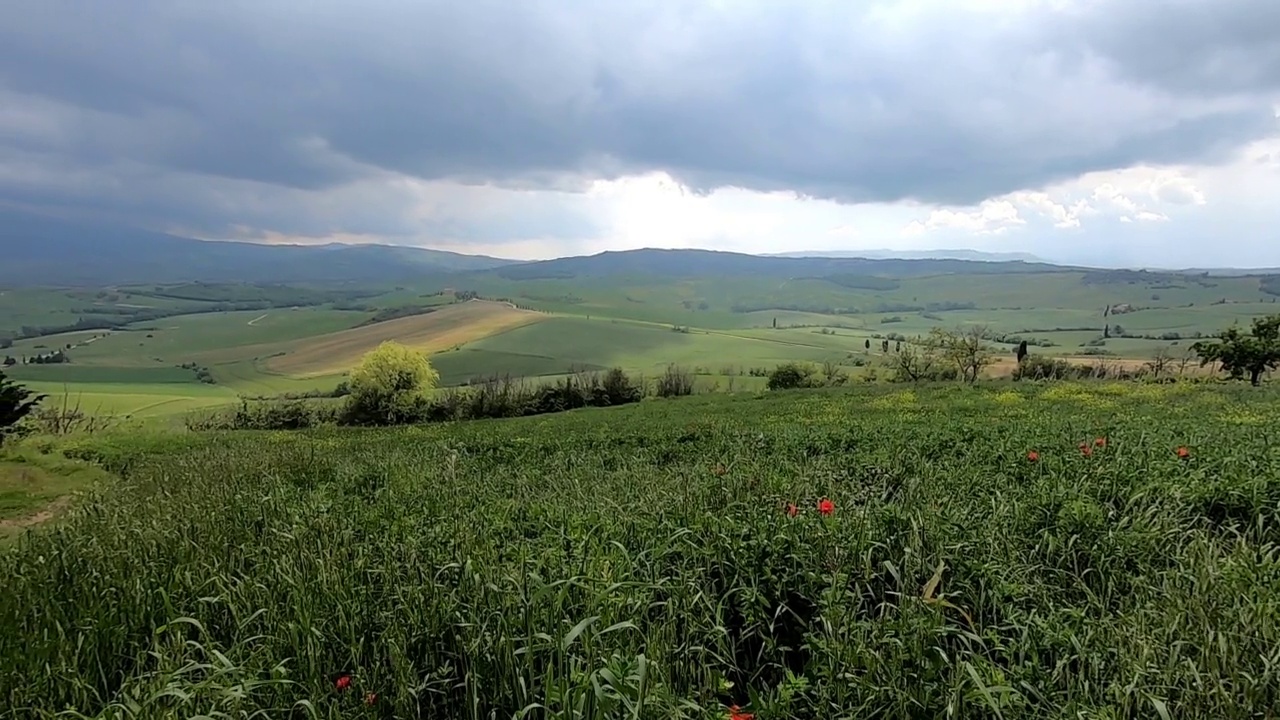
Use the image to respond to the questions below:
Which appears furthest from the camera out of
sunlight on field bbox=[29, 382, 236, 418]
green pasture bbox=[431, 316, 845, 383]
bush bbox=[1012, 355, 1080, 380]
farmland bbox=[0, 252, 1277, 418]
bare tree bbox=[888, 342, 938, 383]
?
green pasture bbox=[431, 316, 845, 383]

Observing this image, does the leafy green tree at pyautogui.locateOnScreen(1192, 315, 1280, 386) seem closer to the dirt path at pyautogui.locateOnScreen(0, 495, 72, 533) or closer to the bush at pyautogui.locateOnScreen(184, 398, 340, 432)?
the dirt path at pyautogui.locateOnScreen(0, 495, 72, 533)

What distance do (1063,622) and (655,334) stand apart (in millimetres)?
128467

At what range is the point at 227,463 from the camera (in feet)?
27.4

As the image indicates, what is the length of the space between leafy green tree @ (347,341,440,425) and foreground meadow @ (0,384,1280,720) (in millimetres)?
40109

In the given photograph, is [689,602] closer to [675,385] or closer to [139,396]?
[675,385]

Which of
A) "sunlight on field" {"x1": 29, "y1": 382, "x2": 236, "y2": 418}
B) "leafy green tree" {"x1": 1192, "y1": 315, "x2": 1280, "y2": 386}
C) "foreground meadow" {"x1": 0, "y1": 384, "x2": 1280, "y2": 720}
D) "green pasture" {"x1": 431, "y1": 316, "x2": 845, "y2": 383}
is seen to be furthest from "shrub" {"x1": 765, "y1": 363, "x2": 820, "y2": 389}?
"sunlight on field" {"x1": 29, "y1": 382, "x2": 236, "y2": 418}

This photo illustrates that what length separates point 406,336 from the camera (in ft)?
409

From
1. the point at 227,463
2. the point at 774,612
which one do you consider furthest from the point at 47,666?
the point at 227,463

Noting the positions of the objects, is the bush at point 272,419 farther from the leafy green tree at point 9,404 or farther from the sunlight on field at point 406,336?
the sunlight on field at point 406,336

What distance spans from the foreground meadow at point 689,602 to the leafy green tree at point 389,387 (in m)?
40.1

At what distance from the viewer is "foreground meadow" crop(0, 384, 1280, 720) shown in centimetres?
238

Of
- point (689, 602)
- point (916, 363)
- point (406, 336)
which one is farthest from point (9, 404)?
point (406, 336)

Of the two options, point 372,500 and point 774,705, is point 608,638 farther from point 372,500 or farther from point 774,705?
point 372,500

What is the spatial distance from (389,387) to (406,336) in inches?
3341
